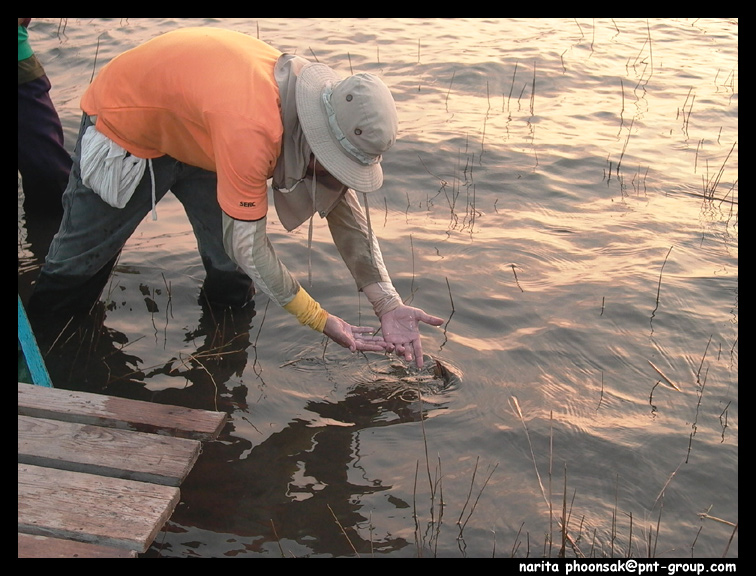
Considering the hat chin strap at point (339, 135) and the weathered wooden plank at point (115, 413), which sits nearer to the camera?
the hat chin strap at point (339, 135)

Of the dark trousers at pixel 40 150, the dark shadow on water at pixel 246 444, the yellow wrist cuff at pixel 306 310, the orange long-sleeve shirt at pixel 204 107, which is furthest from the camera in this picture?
the dark trousers at pixel 40 150

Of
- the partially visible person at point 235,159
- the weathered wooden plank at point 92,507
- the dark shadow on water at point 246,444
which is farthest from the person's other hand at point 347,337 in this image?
the weathered wooden plank at point 92,507

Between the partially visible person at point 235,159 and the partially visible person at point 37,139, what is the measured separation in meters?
1.50

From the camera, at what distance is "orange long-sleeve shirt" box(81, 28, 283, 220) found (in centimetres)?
321

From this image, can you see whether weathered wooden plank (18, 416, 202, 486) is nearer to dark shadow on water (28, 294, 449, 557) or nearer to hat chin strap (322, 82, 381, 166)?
dark shadow on water (28, 294, 449, 557)

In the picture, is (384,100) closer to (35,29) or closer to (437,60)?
(437,60)

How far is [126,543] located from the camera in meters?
2.89

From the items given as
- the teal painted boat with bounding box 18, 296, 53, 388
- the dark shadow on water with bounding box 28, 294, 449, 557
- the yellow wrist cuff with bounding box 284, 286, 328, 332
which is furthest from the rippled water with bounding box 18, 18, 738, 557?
the yellow wrist cuff with bounding box 284, 286, 328, 332

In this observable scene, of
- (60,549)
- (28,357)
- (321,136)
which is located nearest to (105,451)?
(60,549)

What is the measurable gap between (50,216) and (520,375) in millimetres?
3650

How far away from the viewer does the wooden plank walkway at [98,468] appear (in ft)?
9.58

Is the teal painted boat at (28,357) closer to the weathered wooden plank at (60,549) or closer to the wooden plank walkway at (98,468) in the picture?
the wooden plank walkway at (98,468)

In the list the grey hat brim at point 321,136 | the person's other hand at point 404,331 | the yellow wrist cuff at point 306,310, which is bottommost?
the person's other hand at point 404,331
